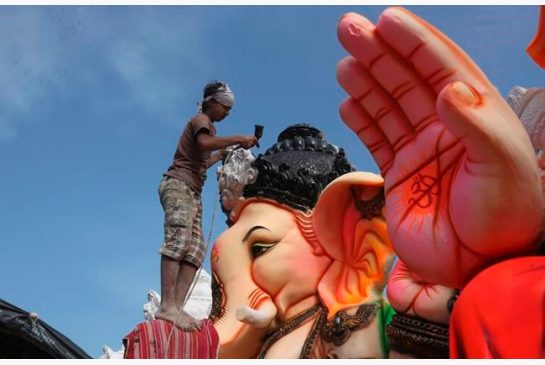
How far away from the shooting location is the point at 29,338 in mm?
4512

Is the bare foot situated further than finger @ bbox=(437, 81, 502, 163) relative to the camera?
Yes

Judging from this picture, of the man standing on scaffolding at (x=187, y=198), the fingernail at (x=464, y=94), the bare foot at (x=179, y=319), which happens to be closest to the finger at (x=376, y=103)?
the fingernail at (x=464, y=94)

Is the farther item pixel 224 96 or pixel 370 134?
pixel 224 96

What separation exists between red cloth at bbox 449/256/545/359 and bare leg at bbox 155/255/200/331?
1.44 meters

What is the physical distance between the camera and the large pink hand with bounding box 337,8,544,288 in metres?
2.22

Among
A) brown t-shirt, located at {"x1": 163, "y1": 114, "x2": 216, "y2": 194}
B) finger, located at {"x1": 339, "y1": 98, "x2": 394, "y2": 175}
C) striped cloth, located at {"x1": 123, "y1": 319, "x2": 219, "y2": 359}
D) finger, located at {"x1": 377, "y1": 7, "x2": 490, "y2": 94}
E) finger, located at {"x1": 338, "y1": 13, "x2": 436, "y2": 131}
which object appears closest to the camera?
finger, located at {"x1": 377, "y1": 7, "x2": 490, "y2": 94}

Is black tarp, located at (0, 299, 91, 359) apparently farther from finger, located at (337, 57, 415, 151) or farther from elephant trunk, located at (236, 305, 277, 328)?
finger, located at (337, 57, 415, 151)

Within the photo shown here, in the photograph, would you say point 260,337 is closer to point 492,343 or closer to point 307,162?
point 307,162

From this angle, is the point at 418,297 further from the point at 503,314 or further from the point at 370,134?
the point at 503,314

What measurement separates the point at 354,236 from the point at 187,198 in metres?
0.79

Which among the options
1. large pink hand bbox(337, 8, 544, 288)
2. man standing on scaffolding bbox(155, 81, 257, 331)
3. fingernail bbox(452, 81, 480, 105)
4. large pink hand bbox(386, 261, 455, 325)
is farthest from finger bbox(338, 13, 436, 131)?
man standing on scaffolding bbox(155, 81, 257, 331)

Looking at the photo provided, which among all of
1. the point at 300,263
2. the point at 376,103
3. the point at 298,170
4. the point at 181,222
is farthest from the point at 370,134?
the point at 298,170

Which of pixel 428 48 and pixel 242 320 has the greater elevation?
pixel 428 48

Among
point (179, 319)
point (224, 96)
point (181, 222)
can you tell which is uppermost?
point (224, 96)
